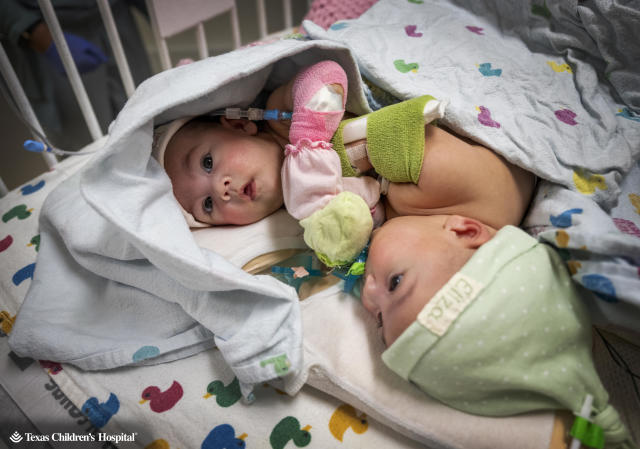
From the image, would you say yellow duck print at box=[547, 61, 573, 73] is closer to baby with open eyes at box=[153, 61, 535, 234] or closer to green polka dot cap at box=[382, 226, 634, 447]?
baby with open eyes at box=[153, 61, 535, 234]

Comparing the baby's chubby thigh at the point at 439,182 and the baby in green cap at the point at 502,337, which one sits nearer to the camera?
the baby in green cap at the point at 502,337

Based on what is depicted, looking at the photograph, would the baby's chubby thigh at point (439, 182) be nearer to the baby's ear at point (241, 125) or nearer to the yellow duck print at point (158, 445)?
the baby's ear at point (241, 125)

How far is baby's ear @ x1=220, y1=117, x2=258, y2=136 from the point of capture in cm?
93

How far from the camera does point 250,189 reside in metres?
0.88

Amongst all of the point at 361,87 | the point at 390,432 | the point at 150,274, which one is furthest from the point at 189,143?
the point at 390,432

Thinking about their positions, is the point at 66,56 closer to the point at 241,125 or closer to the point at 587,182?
the point at 241,125

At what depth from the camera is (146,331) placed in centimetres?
81

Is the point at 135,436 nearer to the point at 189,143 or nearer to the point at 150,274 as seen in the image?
the point at 150,274

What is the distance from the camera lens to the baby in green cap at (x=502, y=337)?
1.90ft

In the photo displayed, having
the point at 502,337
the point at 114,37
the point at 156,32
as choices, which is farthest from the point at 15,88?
the point at 502,337

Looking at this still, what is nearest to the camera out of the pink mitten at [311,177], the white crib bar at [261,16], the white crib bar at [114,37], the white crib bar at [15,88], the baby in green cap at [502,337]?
the baby in green cap at [502,337]

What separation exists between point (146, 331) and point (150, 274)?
0.12m

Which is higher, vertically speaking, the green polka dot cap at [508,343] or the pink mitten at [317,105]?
the pink mitten at [317,105]

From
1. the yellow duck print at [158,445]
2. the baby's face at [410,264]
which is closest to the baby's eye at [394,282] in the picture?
the baby's face at [410,264]
